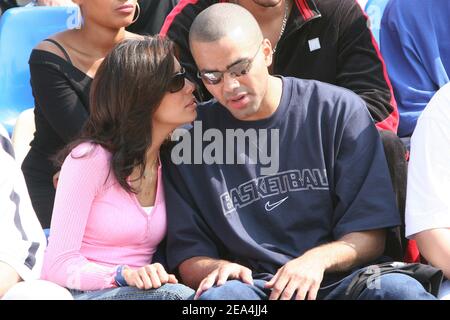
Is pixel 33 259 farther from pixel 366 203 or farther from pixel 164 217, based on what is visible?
pixel 366 203

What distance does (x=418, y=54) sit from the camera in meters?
4.20

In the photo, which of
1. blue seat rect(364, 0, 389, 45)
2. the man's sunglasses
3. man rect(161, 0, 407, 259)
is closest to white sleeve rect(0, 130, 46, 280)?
the man's sunglasses

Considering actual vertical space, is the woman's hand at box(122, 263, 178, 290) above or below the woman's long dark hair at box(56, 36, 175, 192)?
below

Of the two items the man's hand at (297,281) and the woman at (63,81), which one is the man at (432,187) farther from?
the woman at (63,81)

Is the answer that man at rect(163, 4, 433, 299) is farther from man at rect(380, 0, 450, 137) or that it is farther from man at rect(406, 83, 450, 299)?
man at rect(380, 0, 450, 137)

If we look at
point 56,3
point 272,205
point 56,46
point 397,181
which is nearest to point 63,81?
point 56,46

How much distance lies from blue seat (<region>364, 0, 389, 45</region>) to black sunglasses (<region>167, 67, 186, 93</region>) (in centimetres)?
163

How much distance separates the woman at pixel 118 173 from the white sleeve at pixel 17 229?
0.25 metres

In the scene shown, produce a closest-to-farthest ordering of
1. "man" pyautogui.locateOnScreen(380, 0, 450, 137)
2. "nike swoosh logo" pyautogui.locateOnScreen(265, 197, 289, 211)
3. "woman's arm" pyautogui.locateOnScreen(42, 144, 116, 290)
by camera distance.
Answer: "woman's arm" pyautogui.locateOnScreen(42, 144, 116, 290), "nike swoosh logo" pyautogui.locateOnScreen(265, 197, 289, 211), "man" pyautogui.locateOnScreen(380, 0, 450, 137)

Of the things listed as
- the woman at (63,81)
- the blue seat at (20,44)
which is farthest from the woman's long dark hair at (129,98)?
the blue seat at (20,44)

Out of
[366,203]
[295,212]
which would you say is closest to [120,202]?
[295,212]

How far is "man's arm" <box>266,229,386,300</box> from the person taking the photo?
2.93 m

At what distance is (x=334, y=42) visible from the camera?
3936 millimetres
